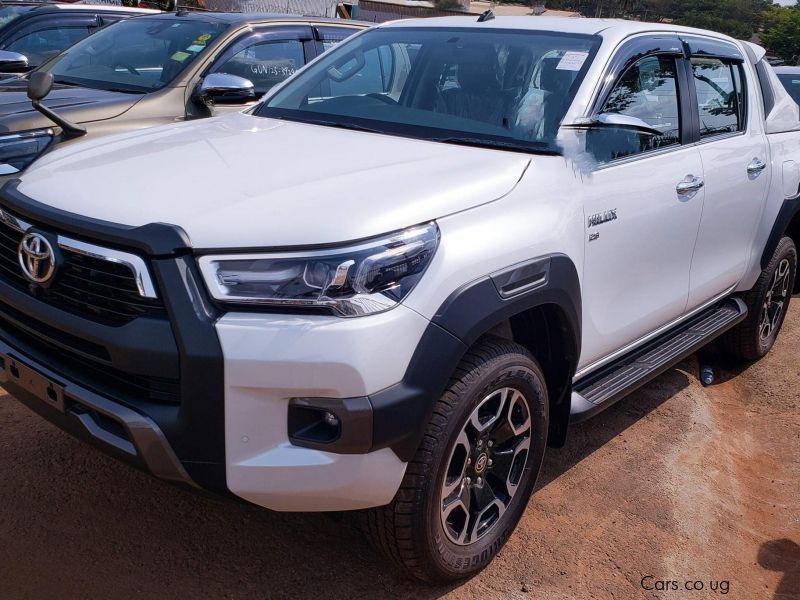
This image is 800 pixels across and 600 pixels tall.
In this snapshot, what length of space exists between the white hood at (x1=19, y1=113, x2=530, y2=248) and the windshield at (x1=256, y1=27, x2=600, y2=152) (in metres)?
0.21

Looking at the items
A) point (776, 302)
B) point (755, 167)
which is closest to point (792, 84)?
point (776, 302)

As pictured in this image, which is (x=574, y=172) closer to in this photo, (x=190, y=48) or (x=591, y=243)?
(x=591, y=243)

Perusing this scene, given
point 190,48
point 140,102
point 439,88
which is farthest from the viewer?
point 190,48

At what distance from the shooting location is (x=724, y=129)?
412cm

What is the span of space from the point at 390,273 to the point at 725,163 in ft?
8.17

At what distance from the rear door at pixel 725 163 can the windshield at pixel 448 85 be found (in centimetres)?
99

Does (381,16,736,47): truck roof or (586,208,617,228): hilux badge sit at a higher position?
(381,16,736,47): truck roof

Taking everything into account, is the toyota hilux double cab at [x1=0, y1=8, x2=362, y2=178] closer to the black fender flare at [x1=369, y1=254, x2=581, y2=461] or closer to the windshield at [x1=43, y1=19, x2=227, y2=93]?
the windshield at [x1=43, y1=19, x2=227, y2=93]

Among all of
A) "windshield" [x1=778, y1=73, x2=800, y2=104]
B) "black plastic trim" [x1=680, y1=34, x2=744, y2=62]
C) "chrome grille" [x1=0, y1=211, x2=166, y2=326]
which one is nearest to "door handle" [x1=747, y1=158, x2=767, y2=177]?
"black plastic trim" [x1=680, y1=34, x2=744, y2=62]

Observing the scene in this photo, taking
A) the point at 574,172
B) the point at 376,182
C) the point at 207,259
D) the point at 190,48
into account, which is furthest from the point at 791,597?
the point at 190,48

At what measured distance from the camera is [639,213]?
322cm

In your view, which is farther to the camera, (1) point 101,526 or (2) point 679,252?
(2) point 679,252

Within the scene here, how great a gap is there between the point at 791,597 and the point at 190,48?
4773mm

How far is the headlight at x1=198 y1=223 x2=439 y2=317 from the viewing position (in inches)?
84.4
